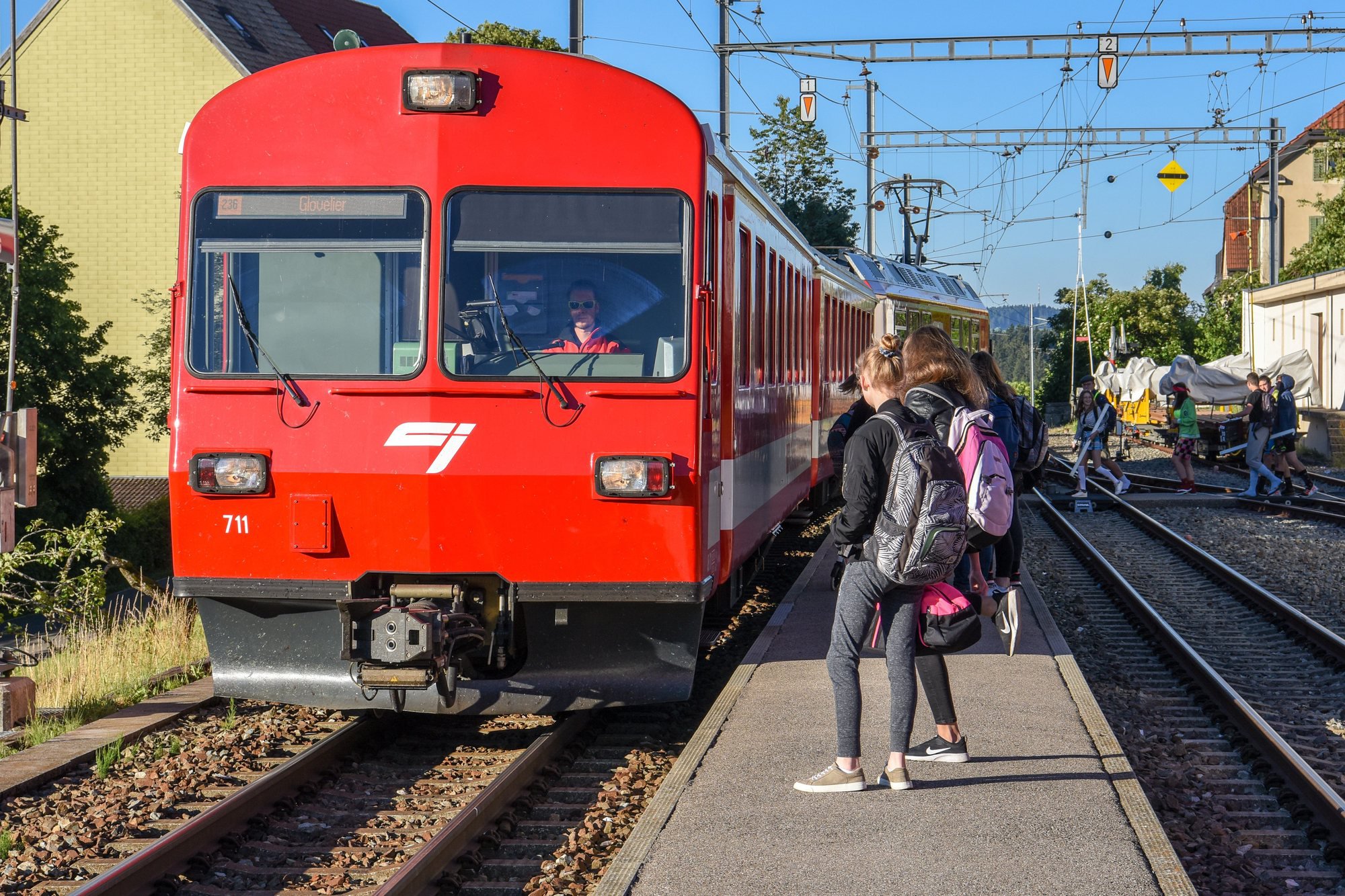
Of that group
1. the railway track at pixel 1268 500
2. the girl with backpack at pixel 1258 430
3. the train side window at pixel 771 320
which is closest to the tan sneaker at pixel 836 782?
the train side window at pixel 771 320

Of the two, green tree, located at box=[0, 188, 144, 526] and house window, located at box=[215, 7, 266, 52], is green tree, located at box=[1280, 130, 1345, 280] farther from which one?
green tree, located at box=[0, 188, 144, 526]

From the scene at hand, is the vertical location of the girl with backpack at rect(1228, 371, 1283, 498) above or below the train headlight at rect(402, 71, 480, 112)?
below

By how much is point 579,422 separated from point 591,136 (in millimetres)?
1236

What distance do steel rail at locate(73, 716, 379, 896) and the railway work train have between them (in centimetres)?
30

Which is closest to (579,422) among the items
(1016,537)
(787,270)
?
(1016,537)

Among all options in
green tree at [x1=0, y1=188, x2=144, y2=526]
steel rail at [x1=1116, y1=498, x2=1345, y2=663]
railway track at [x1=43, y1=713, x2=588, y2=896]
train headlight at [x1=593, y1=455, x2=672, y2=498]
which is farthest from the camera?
green tree at [x1=0, y1=188, x2=144, y2=526]

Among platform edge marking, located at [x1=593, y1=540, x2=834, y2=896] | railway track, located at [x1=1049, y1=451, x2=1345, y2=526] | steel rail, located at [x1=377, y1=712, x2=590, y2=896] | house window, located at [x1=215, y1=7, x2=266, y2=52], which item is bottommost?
steel rail, located at [x1=377, y1=712, x2=590, y2=896]

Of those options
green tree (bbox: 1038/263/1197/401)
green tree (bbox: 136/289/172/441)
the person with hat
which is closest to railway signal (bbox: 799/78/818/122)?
the person with hat

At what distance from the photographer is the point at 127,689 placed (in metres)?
8.08

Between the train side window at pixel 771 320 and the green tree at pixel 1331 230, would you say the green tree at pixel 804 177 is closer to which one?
the green tree at pixel 1331 230

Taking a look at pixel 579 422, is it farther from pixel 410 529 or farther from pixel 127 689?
pixel 127 689

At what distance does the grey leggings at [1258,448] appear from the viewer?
19547 mm

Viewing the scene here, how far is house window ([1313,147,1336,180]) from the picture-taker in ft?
137

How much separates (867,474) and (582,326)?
1.73 m
